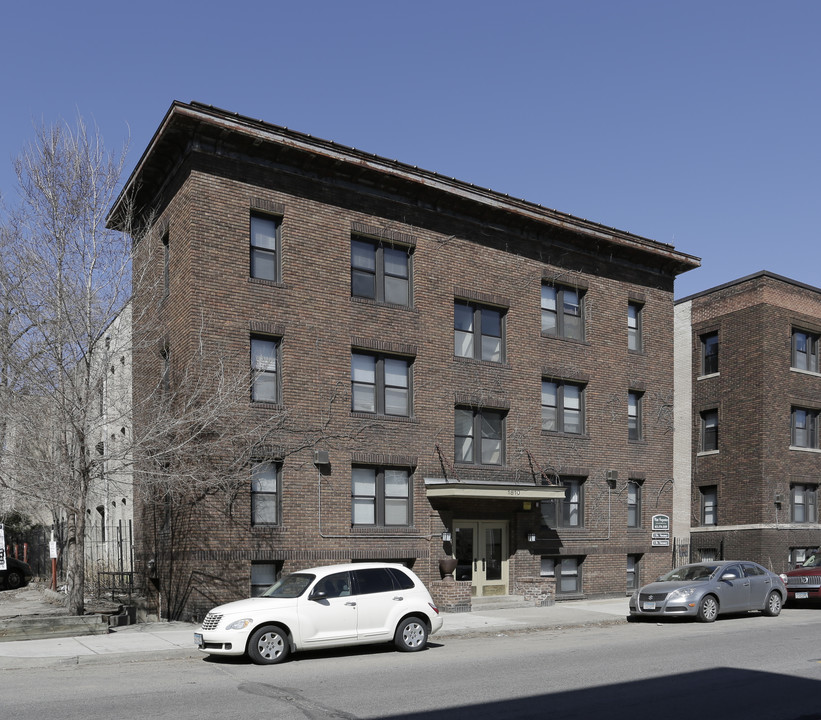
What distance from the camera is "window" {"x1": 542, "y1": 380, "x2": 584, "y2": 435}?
86.5 feet

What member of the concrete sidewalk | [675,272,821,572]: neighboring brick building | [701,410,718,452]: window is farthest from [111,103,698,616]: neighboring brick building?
[701,410,718,452]: window

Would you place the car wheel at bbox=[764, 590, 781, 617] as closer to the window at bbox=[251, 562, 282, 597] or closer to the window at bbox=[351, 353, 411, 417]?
the window at bbox=[351, 353, 411, 417]

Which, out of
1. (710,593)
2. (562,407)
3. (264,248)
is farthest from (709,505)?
(264,248)

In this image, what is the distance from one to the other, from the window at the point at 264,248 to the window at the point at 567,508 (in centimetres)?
1042

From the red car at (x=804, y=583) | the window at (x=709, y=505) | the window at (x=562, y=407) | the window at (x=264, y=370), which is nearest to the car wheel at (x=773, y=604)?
the red car at (x=804, y=583)

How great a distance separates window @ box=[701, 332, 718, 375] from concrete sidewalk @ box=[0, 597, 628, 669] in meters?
13.4

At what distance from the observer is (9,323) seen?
19281mm

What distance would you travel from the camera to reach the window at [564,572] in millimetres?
25766

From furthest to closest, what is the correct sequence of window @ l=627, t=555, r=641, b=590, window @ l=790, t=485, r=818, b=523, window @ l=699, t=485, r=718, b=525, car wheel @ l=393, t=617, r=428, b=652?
window @ l=699, t=485, r=718, b=525, window @ l=790, t=485, r=818, b=523, window @ l=627, t=555, r=641, b=590, car wheel @ l=393, t=617, r=428, b=652

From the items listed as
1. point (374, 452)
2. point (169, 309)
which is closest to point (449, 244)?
point (374, 452)

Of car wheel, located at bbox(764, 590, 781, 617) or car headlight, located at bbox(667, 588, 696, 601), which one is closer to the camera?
car headlight, located at bbox(667, 588, 696, 601)

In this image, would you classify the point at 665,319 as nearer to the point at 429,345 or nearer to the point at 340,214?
the point at 429,345

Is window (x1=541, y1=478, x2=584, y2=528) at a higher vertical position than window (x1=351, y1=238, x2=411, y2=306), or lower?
lower

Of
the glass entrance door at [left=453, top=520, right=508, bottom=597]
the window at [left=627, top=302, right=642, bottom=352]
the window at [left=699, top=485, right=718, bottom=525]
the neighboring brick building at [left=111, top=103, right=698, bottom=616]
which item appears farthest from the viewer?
the window at [left=699, top=485, right=718, bottom=525]
